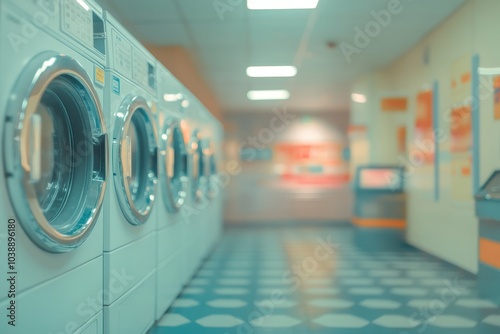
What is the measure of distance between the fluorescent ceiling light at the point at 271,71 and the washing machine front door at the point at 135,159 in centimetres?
354

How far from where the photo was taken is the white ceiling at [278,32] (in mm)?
3756

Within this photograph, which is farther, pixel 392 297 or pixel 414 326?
pixel 392 297

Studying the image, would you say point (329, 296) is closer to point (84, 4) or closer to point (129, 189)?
point (129, 189)

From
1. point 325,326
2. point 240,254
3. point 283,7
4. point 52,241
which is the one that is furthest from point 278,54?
point 52,241

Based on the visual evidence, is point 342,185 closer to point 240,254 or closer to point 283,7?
point 240,254

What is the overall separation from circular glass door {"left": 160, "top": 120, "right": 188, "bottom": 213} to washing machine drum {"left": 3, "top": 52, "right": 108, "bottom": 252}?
3.36ft

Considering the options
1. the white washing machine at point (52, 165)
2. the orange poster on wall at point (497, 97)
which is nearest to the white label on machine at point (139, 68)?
the white washing machine at point (52, 165)

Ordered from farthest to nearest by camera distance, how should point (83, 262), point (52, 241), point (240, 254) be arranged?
1. point (240, 254)
2. point (83, 262)
3. point (52, 241)

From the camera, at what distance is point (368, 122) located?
5.99 m

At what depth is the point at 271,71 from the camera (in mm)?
5977

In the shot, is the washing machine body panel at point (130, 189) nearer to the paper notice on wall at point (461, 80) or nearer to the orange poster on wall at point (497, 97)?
the orange poster on wall at point (497, 97)

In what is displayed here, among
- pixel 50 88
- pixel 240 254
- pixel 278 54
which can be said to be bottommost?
pixel 240 254

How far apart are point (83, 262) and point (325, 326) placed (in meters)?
1.54

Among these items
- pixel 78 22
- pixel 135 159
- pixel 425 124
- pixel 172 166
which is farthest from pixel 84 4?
pixel 425 124
